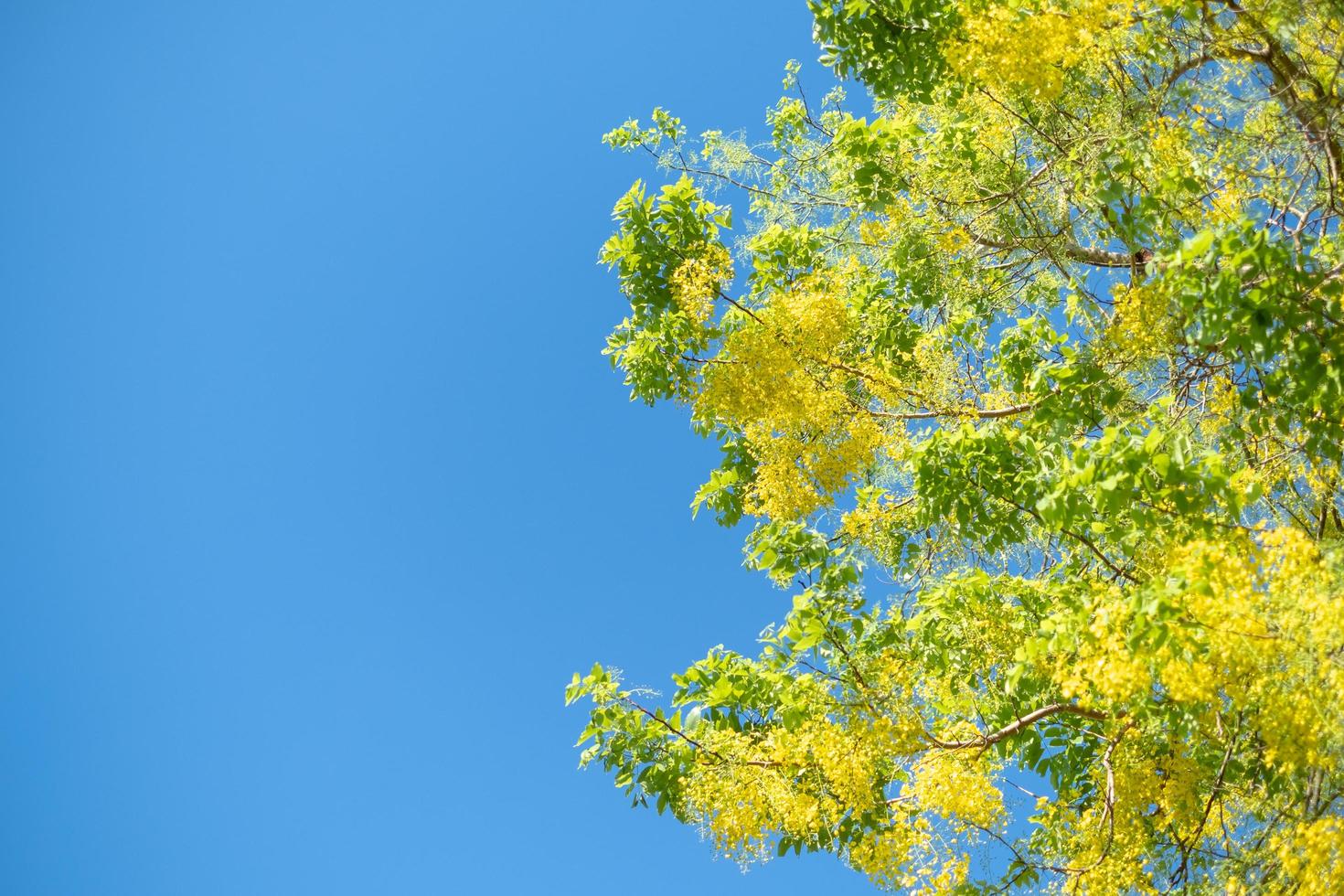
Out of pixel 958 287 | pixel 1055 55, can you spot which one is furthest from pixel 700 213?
pixel 1055 55

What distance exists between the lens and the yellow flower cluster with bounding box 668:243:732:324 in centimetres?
488

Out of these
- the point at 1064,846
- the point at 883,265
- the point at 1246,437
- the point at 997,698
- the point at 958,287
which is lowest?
the point at 1064,846

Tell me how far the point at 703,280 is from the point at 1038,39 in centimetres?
177

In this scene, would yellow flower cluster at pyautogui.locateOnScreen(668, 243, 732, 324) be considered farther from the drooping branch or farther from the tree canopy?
the drooping branch

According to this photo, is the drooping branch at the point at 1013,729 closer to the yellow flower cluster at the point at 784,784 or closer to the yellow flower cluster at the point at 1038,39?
the yellow flower cluster at the point at 784,784

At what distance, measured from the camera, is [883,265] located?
5.71 meters

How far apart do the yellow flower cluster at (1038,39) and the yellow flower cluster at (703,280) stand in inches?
56.9

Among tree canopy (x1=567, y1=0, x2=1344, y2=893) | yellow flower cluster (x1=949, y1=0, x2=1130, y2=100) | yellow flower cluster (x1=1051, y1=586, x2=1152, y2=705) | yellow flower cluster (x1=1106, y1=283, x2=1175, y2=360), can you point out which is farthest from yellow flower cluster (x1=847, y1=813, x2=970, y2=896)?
yellow flower cluster (x1=949, y1=0, x2=1130, y2=100)

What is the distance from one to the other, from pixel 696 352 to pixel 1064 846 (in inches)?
107

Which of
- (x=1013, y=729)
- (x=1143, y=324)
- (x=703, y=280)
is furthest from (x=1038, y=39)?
(x=1013, y=729)

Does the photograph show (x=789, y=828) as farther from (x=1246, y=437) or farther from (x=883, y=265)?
(x=883, y=265)

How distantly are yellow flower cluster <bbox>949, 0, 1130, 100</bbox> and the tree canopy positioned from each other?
2 centimetres

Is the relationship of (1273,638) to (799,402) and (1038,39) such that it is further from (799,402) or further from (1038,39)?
(1038,39)

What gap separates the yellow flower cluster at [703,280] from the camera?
192 inches
